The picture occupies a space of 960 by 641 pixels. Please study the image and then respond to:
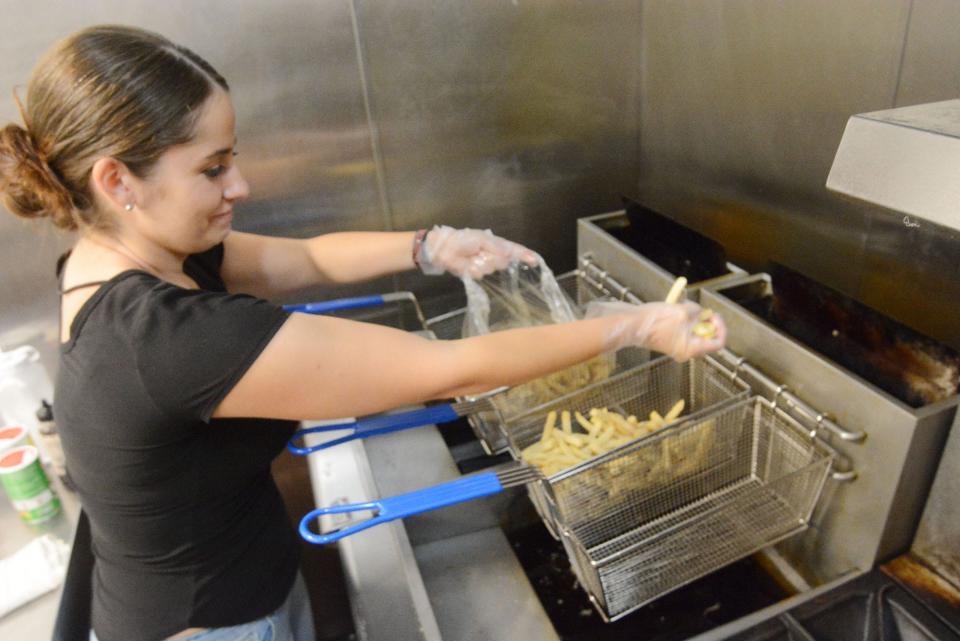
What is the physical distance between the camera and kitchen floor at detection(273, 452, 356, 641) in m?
1.76

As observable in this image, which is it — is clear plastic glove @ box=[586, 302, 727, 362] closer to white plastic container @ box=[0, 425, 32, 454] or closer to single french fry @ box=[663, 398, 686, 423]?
single french fry @ box=[663, 398, 686, 423]

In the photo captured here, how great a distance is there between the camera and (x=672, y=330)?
0.86 m

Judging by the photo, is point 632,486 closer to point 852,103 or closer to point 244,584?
point 244,584

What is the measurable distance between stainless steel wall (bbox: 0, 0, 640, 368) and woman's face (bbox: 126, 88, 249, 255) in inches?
26.6

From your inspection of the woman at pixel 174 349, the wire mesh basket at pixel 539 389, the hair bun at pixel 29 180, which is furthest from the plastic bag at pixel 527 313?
the hair bun at pixel 29 180

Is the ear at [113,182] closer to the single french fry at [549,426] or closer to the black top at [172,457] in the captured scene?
the black top at [172,457]

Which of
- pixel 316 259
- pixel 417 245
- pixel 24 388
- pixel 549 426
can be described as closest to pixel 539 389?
pixel 549 426

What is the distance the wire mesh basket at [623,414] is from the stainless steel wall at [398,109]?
26.8 inches

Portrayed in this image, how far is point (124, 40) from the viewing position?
0.72 m

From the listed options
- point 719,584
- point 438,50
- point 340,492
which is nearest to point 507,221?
point 438,50

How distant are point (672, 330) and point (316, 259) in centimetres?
71

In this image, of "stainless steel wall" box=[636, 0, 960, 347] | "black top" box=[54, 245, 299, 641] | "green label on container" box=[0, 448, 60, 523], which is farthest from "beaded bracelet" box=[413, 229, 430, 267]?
"green label on container" box=[0, 448, 60, 523]

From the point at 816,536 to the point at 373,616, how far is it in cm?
70

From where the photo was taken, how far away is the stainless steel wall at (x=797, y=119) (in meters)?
0.98
